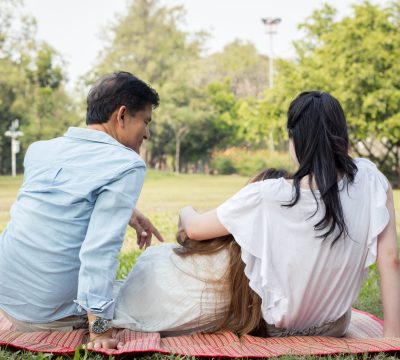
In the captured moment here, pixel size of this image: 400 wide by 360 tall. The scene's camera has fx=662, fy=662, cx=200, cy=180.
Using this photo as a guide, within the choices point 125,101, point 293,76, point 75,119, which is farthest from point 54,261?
point 75,119

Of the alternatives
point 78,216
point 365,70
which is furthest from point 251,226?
point 365,70

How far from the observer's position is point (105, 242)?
8.71ft

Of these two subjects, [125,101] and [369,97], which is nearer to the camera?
[125,101]

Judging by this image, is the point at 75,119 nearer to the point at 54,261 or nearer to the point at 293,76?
the point at 293,76

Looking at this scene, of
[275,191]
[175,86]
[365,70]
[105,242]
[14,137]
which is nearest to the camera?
[105,242]

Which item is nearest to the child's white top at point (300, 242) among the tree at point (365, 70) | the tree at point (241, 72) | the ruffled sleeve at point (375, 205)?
the ruffled sleeve at point (375, 205)

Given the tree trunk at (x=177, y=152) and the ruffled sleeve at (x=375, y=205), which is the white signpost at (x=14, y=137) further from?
the ruffled sleeve at (x=375, y=205)

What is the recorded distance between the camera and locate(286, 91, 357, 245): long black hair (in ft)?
9.21

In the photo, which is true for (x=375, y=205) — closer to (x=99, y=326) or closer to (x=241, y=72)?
(x=99, y=326)

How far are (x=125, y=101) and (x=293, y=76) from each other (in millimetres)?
20230

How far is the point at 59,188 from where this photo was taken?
2828 millimetres

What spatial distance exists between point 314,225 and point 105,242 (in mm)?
886

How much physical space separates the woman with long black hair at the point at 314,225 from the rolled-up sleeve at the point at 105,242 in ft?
1.27

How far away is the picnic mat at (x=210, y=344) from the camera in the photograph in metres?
2.74
